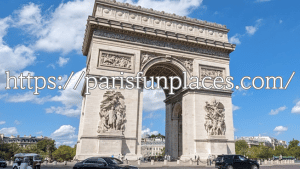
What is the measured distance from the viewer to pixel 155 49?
2509 centimetres

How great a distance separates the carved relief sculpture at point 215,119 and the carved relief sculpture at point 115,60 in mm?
9667

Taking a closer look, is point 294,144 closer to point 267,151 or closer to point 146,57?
point 267,151

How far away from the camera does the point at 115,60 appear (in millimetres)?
23375

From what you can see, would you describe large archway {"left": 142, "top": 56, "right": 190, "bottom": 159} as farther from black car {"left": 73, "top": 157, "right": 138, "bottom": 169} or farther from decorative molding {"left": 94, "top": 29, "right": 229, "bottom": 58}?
black car {"left": 73, "top": 157, "right": 138, "bottom": 169}

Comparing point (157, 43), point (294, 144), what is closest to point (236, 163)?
point (157, 43)

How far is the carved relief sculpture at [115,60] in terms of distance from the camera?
22938 mm

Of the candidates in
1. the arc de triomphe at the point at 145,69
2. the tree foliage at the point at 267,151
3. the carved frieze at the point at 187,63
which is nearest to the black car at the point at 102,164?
the arc de triomphe at the point at 145,69

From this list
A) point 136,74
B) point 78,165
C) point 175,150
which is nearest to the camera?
point 78,165

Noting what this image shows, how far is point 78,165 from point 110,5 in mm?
17524

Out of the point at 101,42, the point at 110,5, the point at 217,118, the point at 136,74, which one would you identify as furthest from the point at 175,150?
the point at 110,5

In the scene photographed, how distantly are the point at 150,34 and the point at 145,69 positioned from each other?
3711 mm

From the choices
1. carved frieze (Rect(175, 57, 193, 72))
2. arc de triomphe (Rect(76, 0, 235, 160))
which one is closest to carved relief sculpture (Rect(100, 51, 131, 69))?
arc de triomphe (Rect(76, 0, 235, 160))

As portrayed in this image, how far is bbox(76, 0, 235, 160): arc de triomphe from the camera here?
69.6 feet

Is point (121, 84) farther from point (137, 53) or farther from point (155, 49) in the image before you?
point (155, 49)
